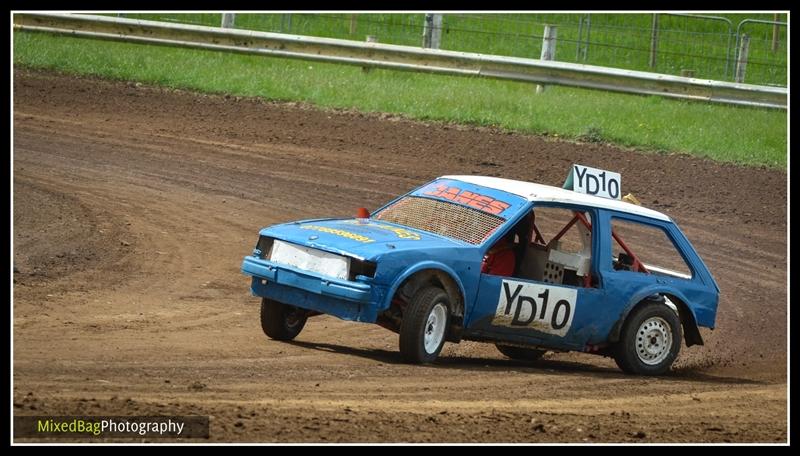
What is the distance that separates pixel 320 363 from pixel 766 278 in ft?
25.2

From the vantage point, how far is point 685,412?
8.62 metres

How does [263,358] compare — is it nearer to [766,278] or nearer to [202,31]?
[766,278]

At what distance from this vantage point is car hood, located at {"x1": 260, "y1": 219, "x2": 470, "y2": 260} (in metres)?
8.90

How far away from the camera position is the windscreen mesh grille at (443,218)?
31.8ft

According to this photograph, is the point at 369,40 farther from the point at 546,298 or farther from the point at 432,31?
the point at 546,298

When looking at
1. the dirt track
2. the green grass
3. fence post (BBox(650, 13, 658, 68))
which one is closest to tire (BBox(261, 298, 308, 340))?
the dirt track

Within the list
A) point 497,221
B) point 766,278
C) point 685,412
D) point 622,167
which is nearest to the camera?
point 685,412

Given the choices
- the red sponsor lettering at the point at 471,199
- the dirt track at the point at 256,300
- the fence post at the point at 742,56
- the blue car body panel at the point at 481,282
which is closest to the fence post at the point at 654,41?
the fence post at the point at 742,56

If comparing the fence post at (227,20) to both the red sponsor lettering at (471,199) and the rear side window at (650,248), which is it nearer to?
the rear side window at (650,248)

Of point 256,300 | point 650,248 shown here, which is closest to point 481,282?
point 256,300

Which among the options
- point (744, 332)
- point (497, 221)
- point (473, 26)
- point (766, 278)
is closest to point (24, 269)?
point (497, 221)

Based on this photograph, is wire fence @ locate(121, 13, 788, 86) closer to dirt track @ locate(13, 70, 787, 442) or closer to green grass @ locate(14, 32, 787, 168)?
green grass @ locate(14, 32, 787, 168)

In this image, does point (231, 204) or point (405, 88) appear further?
point (405, 88)

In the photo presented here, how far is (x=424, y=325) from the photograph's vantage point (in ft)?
29.3
